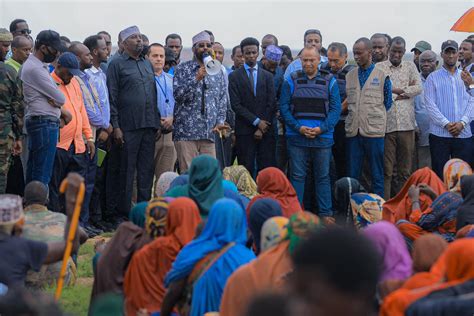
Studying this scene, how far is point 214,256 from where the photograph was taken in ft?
19.0

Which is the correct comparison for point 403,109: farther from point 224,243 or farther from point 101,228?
point 224,243

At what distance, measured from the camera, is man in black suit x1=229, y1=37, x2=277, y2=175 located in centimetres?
1196

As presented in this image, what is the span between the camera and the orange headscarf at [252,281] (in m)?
5.04

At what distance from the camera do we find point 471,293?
461cm

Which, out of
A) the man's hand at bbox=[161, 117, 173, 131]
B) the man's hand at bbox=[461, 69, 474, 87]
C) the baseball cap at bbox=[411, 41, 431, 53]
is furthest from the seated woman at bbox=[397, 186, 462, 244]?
the baseball cap at bbox=[411, 41, 431, 53]

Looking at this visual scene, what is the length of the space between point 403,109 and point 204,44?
2891mm

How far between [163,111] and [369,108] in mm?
2674

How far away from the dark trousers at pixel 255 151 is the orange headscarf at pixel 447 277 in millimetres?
7330

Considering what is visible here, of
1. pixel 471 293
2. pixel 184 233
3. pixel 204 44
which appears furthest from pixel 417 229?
pixel 204 44

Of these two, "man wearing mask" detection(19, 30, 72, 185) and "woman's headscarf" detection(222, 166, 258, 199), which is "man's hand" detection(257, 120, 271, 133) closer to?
"woman's headscarf" detection(222, 166, 258, 199)

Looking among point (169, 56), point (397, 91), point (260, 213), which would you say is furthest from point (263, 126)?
point (260, 213)

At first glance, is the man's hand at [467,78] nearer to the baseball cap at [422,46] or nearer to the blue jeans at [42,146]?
the baseball cap at [422,46]

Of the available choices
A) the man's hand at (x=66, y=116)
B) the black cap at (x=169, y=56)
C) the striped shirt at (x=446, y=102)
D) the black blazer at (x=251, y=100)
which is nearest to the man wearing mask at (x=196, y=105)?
the black blazer at (x=251, y=100)

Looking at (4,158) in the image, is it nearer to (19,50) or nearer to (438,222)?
(19,50)
